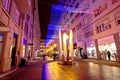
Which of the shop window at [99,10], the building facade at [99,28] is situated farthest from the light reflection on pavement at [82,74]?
the shop window at [99,10]

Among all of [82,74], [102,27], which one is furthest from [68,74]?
[102,27]

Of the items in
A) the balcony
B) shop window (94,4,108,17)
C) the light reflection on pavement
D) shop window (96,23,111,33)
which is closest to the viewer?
the light reflection on pavement

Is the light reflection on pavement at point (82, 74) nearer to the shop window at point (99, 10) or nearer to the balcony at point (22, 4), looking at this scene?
the balcony at point (22, 4)

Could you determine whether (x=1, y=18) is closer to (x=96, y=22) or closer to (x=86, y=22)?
(x=96, y=22)

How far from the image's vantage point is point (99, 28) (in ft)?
63.0

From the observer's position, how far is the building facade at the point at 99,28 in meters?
15.1

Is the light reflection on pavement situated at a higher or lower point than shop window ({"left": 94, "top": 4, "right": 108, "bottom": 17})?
lower

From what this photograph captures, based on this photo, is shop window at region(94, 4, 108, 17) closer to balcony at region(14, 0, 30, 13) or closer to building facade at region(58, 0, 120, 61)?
building facade at region(58, 0, 120, 61)

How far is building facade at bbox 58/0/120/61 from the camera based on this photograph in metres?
15.1

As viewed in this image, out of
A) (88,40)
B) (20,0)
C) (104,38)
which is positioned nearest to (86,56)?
(88,40)

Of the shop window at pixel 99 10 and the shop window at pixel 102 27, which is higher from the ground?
the shop window at pixel 99 10

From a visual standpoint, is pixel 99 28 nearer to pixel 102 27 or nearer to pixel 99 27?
pixel 99 27

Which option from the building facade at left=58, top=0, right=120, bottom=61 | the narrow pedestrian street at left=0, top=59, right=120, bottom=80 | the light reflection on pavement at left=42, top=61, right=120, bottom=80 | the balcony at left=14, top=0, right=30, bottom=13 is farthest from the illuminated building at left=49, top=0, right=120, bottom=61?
the balcony at left=14, top=0, right=30, bottom=13

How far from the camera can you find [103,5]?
1792 cm
